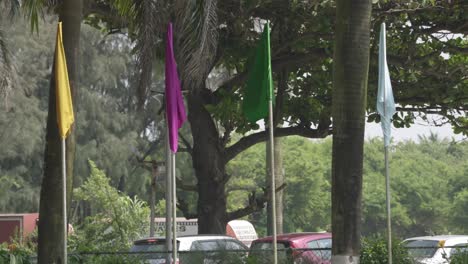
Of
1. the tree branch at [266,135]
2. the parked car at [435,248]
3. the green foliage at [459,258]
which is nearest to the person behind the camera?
the green foliage at [459,258]

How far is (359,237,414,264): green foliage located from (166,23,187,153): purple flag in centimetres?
437

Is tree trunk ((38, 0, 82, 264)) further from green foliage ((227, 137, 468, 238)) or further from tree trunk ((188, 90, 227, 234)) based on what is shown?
green foliage ((227, 137, 468, 238))

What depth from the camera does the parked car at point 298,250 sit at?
1597 centimetres

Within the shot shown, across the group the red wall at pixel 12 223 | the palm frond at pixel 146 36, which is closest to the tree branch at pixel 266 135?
the palm frond at pixel 146 36

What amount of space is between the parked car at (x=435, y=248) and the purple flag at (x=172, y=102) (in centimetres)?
549

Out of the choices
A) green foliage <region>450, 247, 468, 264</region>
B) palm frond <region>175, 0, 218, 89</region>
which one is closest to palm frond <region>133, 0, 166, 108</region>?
palm frond <region>175, 0, 218, 89</region>

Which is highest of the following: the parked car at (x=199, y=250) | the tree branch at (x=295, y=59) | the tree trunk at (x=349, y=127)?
the tree branch at (x=295, y=59)

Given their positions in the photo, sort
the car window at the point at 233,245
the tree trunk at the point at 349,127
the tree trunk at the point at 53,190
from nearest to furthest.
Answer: the tree trunk at the point at 349,127, the tree trunk at the point at 53,190, the car window at the point at 233,245

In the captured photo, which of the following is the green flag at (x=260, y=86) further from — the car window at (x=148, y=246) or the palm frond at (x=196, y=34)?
the car window at (x=148, y=246)

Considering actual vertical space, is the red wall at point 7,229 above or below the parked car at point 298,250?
above

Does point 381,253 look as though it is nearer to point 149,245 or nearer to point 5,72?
point 149,245

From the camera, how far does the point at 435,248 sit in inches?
706

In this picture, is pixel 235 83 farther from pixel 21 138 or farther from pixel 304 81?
pixel 21 138

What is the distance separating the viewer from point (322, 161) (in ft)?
253
